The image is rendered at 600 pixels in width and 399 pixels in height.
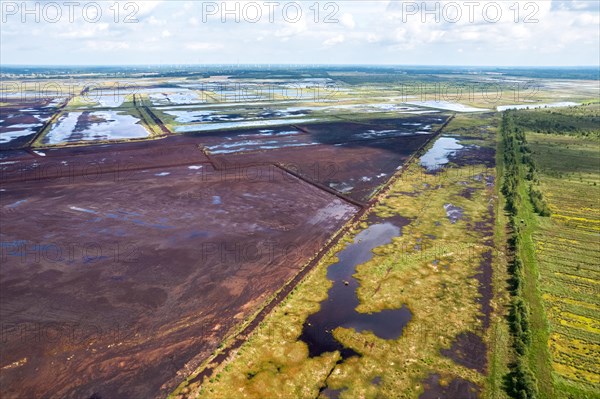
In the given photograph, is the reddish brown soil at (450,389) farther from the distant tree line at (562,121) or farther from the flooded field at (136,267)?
the distant tree line at (562,121)

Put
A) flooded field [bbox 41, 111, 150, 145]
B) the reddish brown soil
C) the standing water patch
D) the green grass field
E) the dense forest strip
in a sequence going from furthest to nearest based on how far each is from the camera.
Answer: flooded field [bbox 41, 111, 150, 145] → the standing water patch → the green grass field → the dense forest strip → the reddish brown soil

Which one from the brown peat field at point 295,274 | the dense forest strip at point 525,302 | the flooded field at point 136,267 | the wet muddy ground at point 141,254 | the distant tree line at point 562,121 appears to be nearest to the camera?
the dense forest strip at point 525,302

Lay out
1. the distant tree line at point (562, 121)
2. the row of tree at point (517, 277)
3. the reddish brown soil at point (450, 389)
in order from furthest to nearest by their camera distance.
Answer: the distant tree line at point (562, 121), the row of tree at point (517, 277), the reddish brown soil at point (450, 389)

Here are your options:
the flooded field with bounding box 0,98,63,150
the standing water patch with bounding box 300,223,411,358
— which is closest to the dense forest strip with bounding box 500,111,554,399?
the standing water patch with bounding box 300,223,411,358

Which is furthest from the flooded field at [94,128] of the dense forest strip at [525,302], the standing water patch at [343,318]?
the dense forest strip at [525,302]

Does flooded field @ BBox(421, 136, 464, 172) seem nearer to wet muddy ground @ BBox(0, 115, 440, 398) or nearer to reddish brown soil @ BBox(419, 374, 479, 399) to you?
wet muddy ground @ BBox(0, 115, 440, 398)

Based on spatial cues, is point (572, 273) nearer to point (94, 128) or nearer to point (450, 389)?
point (450, 389)

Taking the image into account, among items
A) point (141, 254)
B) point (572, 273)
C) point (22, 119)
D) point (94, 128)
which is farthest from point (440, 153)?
point (22, 119)

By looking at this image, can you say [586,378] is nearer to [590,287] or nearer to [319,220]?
[590,287]
